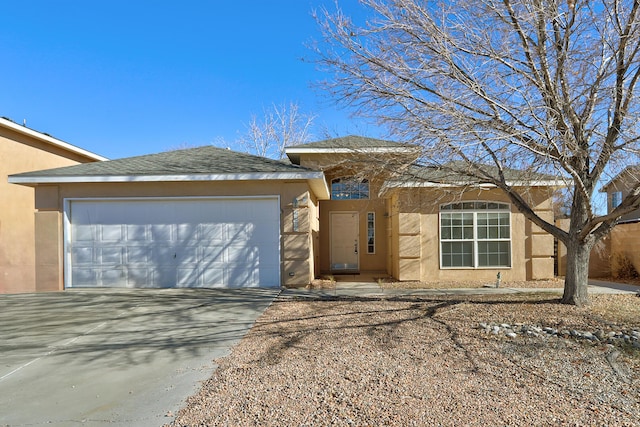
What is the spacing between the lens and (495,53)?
21.2ft

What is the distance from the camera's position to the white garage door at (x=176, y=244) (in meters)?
10.1

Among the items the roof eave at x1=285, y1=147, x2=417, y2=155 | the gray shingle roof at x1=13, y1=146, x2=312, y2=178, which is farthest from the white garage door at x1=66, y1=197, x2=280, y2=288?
the roof eave at x1=285, y1=147, x2=417, y2=155

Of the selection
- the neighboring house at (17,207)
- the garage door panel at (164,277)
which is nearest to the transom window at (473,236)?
the garage door panel at (164,277)

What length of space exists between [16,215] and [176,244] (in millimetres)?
6256

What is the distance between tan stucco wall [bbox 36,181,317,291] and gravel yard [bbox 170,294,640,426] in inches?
128

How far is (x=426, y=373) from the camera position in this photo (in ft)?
13.8

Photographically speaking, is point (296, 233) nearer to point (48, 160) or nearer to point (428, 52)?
point (428, 52)

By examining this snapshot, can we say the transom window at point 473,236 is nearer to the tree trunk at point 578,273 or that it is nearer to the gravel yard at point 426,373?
the tree trunk at point 578,273

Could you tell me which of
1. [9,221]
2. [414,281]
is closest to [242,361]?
[414,281]

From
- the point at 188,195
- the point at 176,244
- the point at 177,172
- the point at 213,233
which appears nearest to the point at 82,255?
the point at 176,244

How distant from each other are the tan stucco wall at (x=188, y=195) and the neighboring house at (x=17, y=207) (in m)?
1.02

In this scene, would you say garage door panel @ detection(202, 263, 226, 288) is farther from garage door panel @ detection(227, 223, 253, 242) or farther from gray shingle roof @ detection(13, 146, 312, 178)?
gray shingle roof @ detection(13, 146, 312, 178)

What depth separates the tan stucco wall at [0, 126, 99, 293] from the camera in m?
11.3

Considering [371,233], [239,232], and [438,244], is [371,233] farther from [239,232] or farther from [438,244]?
[239,232]
